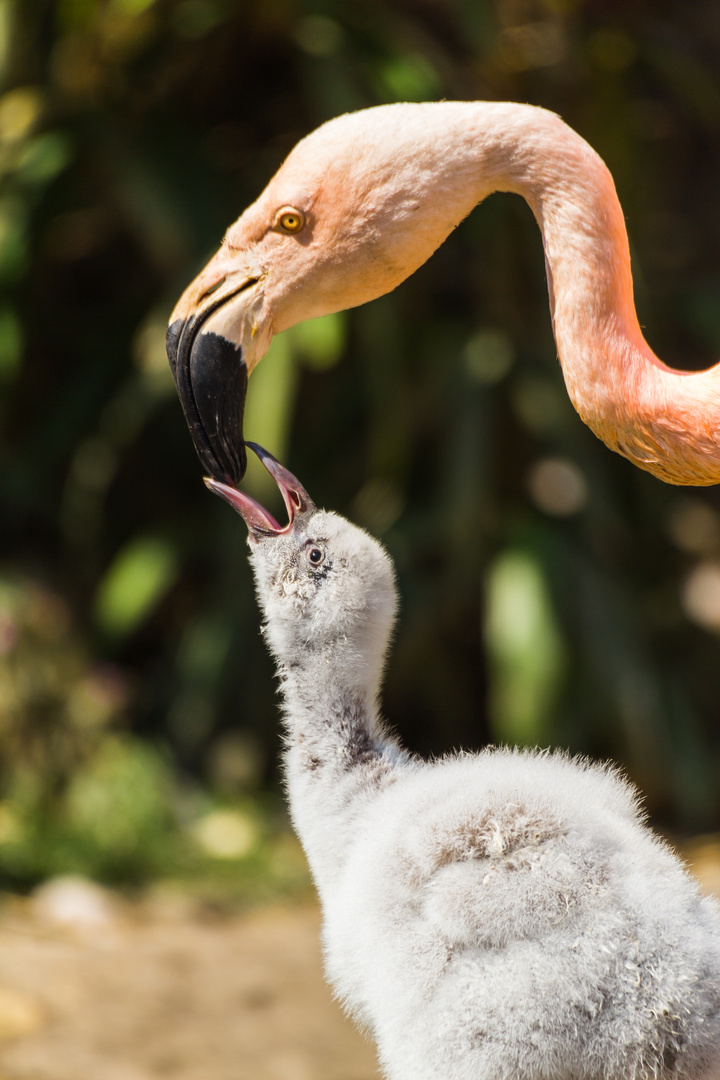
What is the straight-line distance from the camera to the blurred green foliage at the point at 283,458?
430 cm

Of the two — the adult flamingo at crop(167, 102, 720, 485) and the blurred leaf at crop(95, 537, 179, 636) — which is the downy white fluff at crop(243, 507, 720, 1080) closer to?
the adult flamingo at crop(167, 102, 720, 485)

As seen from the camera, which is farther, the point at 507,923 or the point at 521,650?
the point at 521,650

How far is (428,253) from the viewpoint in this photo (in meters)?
1.64

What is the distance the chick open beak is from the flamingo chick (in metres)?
0.11

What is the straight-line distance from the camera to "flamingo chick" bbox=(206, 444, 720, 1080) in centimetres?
128

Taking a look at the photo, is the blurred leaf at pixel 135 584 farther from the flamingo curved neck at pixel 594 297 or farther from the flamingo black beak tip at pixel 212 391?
the flamingo curved neck at pixel 594 297

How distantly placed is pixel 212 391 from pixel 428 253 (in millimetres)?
371

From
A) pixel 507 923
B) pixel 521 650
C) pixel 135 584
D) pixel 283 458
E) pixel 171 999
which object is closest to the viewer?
pixel 507 923

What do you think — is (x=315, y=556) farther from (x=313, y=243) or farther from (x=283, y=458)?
(x=283, y=458)

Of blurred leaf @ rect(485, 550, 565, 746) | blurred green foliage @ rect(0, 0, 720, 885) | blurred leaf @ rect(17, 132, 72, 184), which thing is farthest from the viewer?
blurred leaf @ rect(17, 132, 72, 184)

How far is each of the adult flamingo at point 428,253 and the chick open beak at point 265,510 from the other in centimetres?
6

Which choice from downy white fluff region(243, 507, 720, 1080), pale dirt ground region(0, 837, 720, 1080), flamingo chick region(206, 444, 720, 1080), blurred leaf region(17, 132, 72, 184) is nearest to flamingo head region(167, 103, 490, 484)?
flamingo chick region(206, 444, 720, 1080)

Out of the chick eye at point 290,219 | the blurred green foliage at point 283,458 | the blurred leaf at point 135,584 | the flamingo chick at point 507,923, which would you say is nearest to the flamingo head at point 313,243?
the chick eye at point 290,219

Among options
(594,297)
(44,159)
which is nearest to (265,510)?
(594,297)
